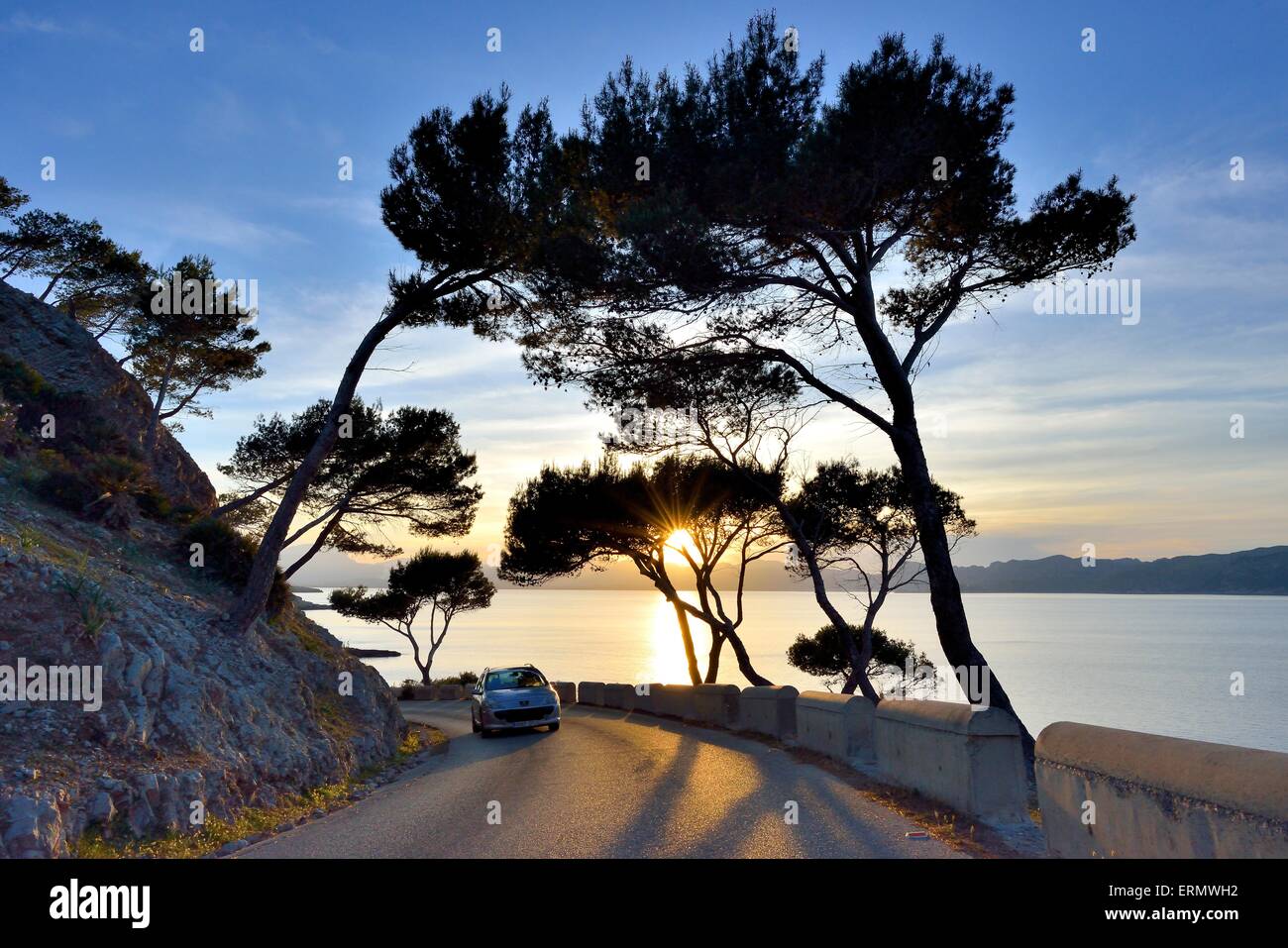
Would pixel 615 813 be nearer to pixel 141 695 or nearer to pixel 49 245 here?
pixel 141 695

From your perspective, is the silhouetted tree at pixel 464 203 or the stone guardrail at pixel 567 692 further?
the stone guardrail at pixel 567 692

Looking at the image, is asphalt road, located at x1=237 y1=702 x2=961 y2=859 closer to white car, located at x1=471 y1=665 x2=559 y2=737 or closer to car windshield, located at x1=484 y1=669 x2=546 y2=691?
white car, located at x1=471 y1=665 x2=559 y2=737

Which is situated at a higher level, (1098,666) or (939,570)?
(939,570)

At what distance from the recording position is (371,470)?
27.3m

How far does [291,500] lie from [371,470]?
12.8m

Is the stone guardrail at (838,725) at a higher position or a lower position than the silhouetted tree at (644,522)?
lower

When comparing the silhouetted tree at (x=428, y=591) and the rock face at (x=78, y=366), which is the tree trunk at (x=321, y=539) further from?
the silhouetted tree at (x=428, y=591)

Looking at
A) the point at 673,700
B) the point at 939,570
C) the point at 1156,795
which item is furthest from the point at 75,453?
the point at 1156,795

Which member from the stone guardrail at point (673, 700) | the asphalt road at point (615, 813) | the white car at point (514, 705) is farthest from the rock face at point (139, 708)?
the stone guardrail at point (673, 700)

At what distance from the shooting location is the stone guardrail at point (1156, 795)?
4.14 meters

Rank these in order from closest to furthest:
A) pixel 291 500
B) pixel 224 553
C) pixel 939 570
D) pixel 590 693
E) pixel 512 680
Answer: pixel 939 570
pixel 291 500
pixel 224 553
pixel 512 680
pixel 590 693

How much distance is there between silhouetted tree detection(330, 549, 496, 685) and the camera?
48.9m

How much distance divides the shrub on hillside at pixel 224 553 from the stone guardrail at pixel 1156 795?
1439 cm

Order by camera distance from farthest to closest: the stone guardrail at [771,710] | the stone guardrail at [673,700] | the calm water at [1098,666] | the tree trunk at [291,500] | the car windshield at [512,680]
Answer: the calm water at [1098,666], the stone guardrail at [673,700], the car windshield at [512,680], the stone guardrail at [771,710], the tree trunk at [291,500]
